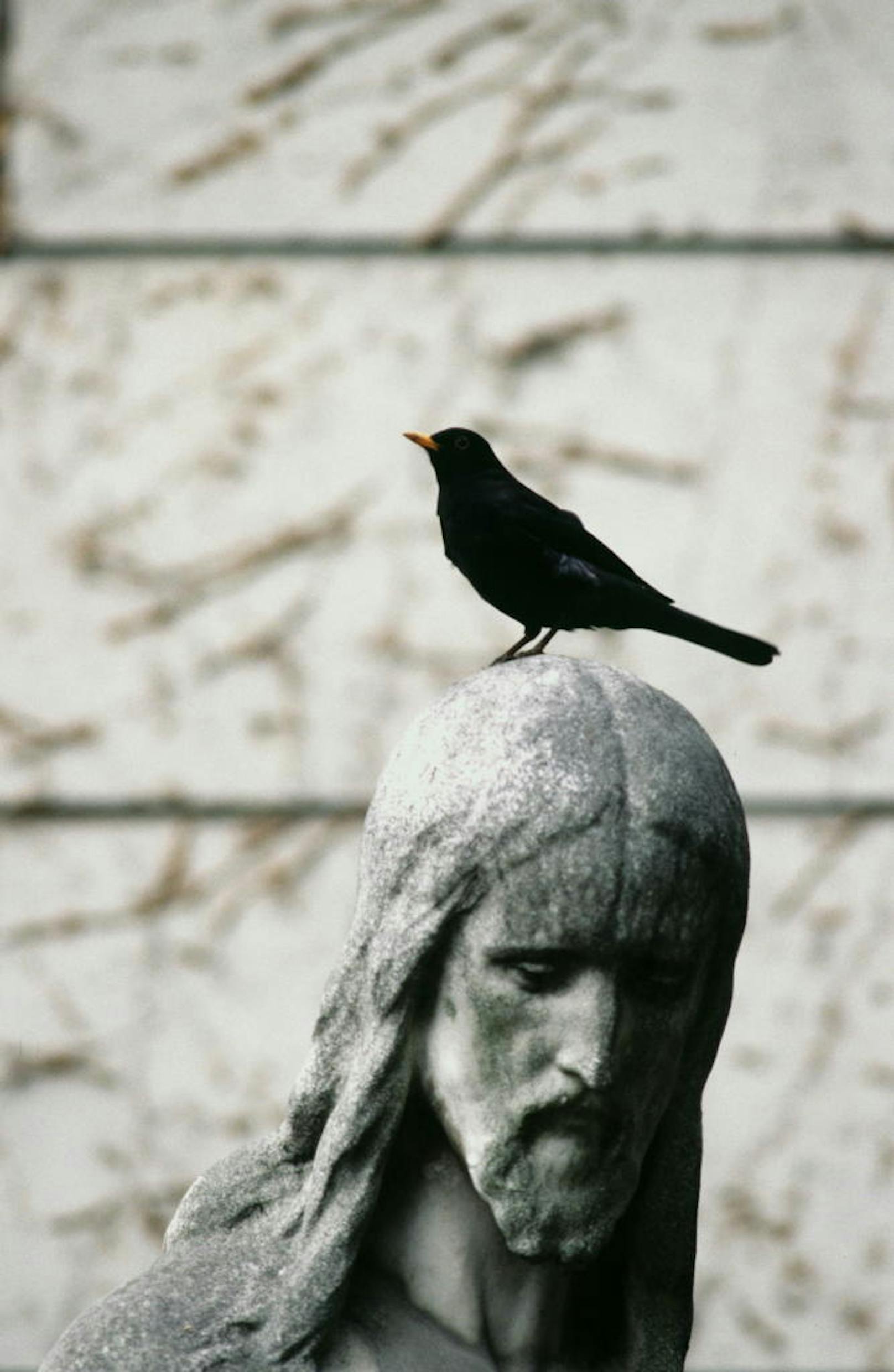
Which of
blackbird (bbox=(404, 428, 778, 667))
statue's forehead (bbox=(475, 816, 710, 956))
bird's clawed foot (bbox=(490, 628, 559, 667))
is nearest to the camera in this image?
statue's forehead (bbox=(475, 816, 710, 956))

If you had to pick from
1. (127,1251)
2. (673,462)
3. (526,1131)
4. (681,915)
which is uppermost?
(681,915)

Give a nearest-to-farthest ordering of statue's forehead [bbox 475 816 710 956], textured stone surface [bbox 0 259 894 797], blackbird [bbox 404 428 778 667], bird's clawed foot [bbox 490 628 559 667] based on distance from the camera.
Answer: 1. statue's forehead [bbox 475 816 710 956]
2. bird's clawed foot [bbox 490 628 559 667]
3. blackbird [bbox 404 428 778 667]
4. textured stone surface [bbox 0 259 894 797]

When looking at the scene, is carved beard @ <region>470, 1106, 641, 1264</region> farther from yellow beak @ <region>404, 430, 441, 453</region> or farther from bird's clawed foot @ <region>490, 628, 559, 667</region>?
yellow beak @ <region>404, 430, 441, 453</region>

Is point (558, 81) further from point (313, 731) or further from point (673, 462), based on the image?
point (313, 731)

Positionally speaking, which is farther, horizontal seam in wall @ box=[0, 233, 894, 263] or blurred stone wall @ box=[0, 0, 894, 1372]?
horizontal seam in wall @ box=[0, 233, 894, 263]

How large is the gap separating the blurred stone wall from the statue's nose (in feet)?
7.27

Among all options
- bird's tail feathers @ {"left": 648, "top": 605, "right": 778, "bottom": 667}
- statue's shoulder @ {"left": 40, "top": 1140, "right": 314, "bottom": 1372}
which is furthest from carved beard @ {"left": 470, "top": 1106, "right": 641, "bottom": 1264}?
bird's tail feathers @ {"left": 648, "top": 605, "right": 778, "bottom": 667}

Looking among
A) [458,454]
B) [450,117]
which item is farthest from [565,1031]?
[450,117]

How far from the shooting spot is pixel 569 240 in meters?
4.62

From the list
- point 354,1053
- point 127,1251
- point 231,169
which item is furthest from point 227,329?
point 354,1053

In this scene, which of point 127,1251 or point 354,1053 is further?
point 127,1251

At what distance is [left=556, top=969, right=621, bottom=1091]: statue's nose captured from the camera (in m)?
2.25

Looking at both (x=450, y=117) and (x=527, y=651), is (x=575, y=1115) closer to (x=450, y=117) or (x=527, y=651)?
(x=527, y=651)

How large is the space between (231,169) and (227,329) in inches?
11.7
